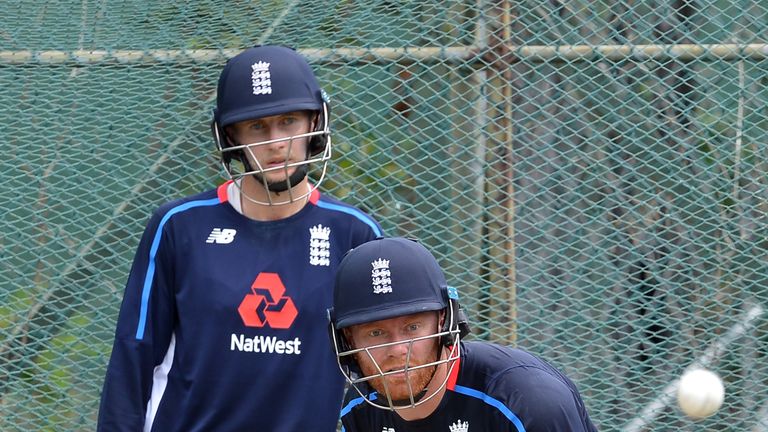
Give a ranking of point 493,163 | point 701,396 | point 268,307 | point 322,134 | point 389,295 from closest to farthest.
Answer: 1. point 389,295
2. point 268,307
3. point 322,134
4. point 701,396
5. point 493,163

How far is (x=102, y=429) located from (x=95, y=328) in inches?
58.1

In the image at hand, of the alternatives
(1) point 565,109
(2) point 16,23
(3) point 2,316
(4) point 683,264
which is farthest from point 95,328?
(4) point 683,264

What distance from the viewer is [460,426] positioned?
8.88 ft

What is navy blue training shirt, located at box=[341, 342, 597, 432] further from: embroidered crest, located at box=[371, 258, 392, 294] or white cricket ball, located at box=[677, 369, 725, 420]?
white cricket ball, located at box=[677, 369, 725, 420]

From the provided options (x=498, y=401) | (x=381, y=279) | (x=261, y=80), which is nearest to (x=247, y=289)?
(x=261, y=80)

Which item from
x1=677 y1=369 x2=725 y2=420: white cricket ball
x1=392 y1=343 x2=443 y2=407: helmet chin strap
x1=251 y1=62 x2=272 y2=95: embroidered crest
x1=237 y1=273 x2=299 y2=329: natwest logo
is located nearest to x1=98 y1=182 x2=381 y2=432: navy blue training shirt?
x1=237 y1=273 x2=299 y2=329: natwest logo

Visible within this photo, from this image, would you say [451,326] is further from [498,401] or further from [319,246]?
[319,246]

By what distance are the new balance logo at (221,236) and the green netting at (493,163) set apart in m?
1.48

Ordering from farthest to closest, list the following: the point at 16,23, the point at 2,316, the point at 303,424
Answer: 1. the point at 16,23
2. the point at 2,316
3. the point at 303,424

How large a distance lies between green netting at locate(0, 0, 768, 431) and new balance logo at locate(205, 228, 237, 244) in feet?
4.86

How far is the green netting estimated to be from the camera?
4770 millimetres

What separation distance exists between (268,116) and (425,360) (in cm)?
103

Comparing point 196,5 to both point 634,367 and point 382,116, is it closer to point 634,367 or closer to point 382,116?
point 382,116

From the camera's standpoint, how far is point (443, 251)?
189 inches
